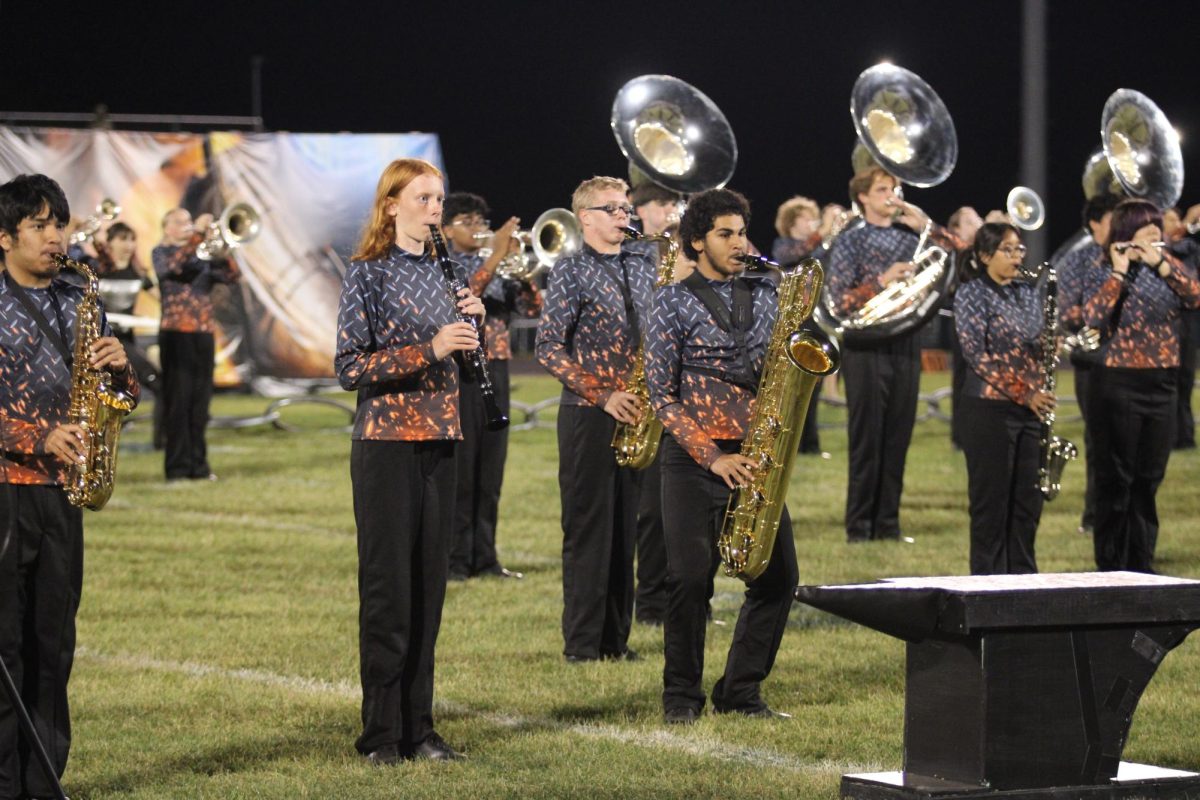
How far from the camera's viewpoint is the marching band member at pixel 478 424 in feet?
30.0

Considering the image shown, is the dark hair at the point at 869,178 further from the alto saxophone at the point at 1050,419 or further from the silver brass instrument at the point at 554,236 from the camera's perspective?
the alto saxophone at the point at 1050,419

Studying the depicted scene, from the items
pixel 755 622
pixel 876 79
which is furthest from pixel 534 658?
pixel 876 79

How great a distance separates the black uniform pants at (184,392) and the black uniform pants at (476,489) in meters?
4.23

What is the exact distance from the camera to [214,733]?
5938 millimetres

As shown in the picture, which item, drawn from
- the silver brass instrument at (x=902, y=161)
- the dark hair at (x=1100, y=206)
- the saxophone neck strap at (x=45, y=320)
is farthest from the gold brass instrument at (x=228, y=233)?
the saxophone neck strap at (x=45, y=320)

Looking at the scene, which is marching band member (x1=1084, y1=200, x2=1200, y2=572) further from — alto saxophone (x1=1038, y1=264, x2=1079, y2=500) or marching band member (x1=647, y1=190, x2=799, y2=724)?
marching band member (x1=647, y1=190, x2=799, y2=724)

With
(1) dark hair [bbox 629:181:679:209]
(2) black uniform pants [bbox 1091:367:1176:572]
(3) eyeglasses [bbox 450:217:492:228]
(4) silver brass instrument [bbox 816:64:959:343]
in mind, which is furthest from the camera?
(4) silver brass instrument [bbox 816:64:959:343]

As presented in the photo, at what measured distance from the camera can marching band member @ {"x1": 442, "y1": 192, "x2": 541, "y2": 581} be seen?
9141mm

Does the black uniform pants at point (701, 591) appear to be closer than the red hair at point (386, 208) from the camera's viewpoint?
No

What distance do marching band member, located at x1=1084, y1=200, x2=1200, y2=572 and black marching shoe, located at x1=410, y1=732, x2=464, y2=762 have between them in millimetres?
4406

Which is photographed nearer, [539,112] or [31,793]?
[31,793]

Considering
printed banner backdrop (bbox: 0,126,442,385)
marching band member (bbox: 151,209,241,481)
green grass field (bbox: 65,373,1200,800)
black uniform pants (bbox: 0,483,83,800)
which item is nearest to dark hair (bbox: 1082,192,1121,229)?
green grass field (bbox: 65,373,1200,800)

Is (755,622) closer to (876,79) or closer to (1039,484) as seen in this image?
(1039,484)

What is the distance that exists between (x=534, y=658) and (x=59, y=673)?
8.47 feet
